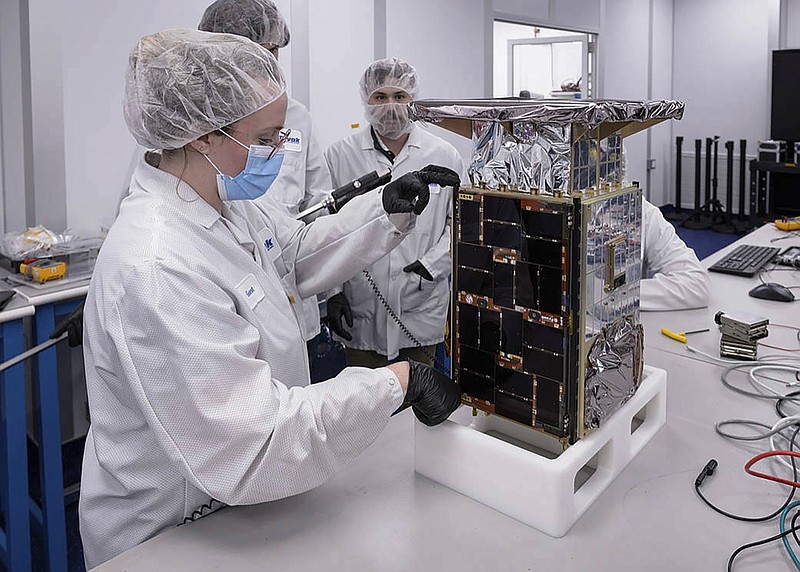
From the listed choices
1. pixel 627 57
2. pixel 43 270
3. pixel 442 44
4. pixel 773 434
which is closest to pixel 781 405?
pixel 773 434

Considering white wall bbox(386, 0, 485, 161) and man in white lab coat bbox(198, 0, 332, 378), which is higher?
white wall bbox(386, 0, 485, 161)

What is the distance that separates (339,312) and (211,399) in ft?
5.13

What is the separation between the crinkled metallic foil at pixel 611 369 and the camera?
105cm

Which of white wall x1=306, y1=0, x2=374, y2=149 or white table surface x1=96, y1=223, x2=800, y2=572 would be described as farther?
white wall x1=306, y1=0, x2=374, y2=149

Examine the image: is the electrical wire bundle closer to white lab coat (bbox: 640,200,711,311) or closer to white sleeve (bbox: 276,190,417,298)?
white lab coat (bbox: 640,200,711,311)

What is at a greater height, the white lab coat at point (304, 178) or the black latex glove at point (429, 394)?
the white lab coat at point (304, 178)

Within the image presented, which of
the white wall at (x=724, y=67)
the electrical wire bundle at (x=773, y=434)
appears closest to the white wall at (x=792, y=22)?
the white wall at (x=724, y=67)

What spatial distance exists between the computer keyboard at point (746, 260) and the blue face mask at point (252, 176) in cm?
191

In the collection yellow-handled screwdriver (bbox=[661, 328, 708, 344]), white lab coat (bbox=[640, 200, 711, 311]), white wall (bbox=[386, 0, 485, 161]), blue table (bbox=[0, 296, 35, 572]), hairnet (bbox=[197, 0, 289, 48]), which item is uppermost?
white wall (bbox=[386, 0, 485, 161])

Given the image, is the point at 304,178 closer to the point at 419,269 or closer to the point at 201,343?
the point at 419,269

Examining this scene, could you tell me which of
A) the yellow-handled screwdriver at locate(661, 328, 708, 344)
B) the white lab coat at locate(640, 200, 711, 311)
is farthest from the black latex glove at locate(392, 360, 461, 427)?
the white lab coat at locate(640, 200, 711, 311)

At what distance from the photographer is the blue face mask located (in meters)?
1.12

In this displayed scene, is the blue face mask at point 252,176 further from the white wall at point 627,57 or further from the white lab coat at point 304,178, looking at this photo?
the white wall at point 627,57

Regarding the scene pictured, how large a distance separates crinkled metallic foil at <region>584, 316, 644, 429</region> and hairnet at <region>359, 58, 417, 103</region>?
64.1 inches
